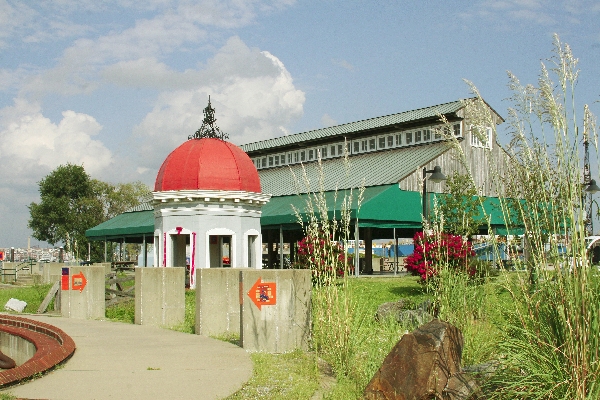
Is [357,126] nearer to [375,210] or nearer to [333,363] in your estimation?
[375,210]

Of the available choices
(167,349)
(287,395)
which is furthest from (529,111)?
(167,349)

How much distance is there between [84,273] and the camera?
48.8ft

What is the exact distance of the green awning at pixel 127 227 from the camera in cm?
3981

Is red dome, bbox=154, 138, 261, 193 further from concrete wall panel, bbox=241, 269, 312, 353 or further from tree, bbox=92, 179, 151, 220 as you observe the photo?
A: tree, bbox=92, 179, 151, 220

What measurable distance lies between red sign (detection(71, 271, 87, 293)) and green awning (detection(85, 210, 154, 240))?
23623 millimetres

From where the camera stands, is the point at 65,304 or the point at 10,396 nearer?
the point at 10,396

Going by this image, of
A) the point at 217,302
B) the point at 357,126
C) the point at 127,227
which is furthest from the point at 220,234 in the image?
the point at 357,126

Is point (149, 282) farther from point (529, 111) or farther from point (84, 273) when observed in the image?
point (529, 111)

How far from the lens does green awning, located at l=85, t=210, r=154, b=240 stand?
131 ft

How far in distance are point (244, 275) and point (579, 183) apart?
5080 millimetres

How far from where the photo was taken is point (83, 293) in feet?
47.9

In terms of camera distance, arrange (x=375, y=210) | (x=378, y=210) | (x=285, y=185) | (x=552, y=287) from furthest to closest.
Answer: (x=285, y=185) < (x=378, y=210) < (x=375, y=210) < (x=552, y=287)

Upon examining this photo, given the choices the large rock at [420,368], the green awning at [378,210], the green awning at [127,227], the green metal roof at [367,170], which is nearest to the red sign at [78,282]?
the large rock at [420,368]

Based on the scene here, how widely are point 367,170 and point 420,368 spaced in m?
30.7
